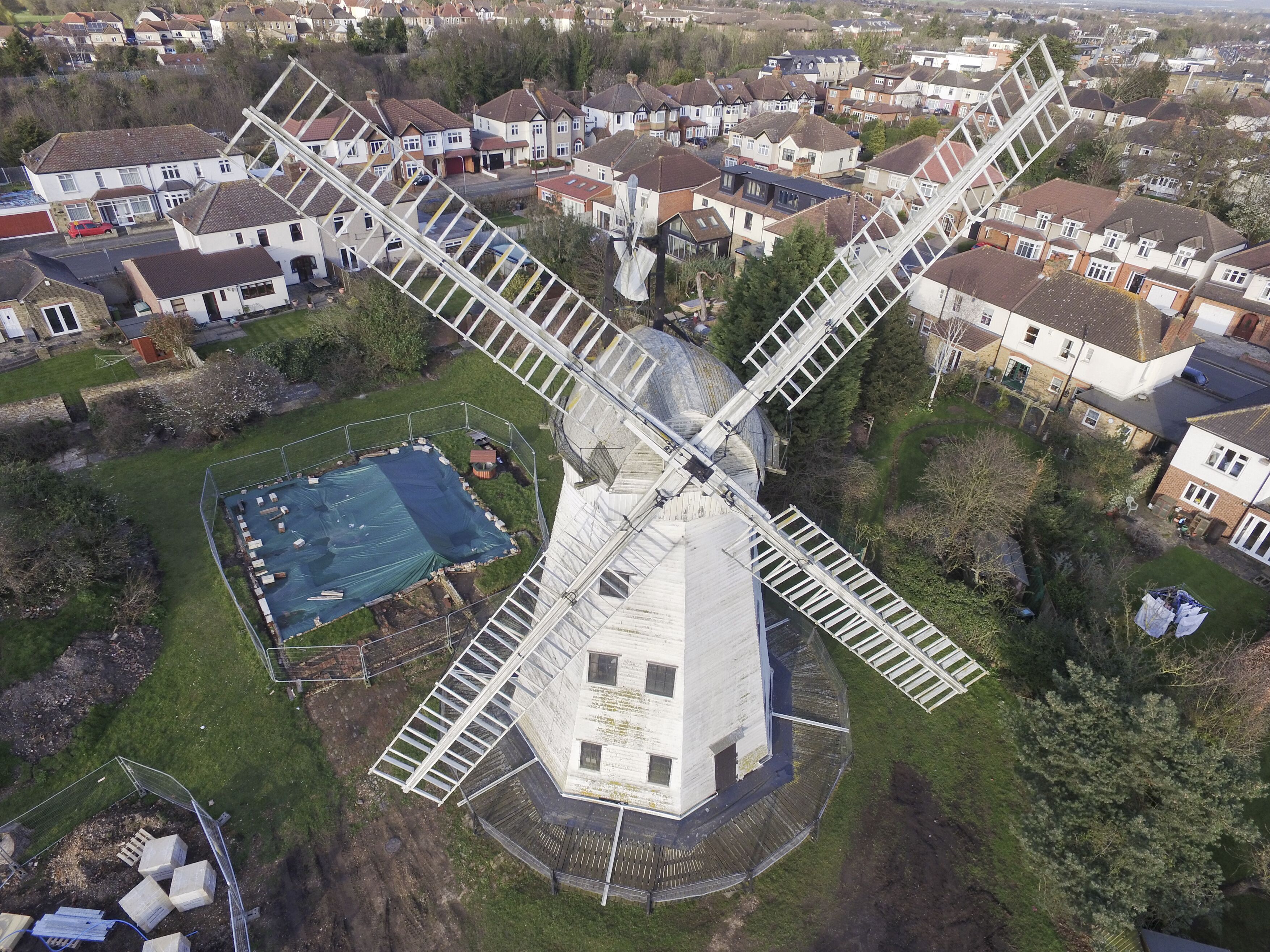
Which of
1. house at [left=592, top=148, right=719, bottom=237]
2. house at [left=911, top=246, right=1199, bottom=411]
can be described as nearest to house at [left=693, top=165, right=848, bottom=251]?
house at [left=592, top=148, right=719, bottom=237]

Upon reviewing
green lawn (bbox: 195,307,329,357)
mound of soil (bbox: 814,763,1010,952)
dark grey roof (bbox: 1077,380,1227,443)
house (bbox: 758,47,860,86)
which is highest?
house (bbox: 758,47,860,86)

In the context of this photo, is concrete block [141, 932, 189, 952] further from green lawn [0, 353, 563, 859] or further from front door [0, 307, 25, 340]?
front door [0, 307, 25, 340]

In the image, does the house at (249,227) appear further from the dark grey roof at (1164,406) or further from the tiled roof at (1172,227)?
the tiled roof at (1172,227)

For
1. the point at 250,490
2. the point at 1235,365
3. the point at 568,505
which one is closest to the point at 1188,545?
the point at 1235,365

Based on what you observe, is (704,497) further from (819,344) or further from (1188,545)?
(1188,545)

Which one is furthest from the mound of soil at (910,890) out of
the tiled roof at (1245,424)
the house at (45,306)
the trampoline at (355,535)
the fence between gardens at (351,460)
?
the house at (45,306)

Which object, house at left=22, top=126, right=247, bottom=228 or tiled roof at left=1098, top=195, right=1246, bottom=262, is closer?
tiled roof at left=1098, top=195, right=1246, bottom=262
